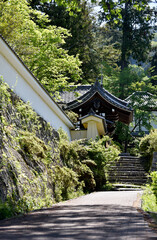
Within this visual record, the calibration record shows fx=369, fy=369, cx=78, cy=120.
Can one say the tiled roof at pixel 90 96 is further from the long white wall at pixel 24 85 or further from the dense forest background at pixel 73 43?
the long white wall at pixel 24 85

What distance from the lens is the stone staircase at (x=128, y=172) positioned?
63.9ft

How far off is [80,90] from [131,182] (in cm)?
1785

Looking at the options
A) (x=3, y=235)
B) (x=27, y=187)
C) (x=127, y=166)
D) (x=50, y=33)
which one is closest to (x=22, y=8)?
(x=50, y=33)

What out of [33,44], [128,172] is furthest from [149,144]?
[33,44]

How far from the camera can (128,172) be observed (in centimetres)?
2030

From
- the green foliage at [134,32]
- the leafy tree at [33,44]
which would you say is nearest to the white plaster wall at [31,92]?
the leafy tree at [33,44]

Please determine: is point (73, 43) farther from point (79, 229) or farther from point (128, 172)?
point (79, 229)

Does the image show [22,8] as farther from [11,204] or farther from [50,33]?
[11,204]

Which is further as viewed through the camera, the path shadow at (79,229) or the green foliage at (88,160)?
the green foliage at (88,160)

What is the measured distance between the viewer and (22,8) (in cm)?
2342

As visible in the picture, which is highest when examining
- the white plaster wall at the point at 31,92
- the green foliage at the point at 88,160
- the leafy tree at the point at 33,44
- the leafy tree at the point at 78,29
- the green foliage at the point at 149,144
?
the leafy tree at the point at 78,29

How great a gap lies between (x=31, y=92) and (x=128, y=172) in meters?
9.53

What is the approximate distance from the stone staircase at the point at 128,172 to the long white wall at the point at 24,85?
5.40m

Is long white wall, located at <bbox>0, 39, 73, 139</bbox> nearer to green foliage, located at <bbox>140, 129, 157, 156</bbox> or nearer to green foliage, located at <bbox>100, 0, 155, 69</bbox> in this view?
green foliage, located at <bbox>140, 129, 157, 156</bbox>
